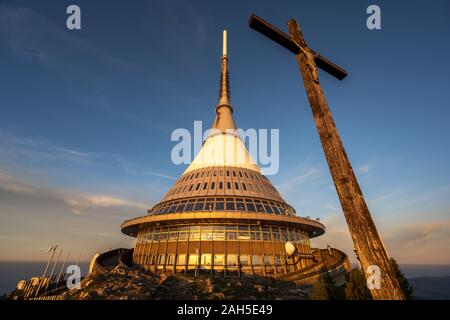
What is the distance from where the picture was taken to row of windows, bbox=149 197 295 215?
27.3m

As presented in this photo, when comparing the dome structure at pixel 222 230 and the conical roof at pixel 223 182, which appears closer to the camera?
the dome structure at pixel 222 230

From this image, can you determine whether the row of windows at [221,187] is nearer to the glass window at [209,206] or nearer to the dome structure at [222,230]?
the dome structure at [222,230]

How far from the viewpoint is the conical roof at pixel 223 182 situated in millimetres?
28750

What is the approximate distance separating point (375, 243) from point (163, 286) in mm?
15129

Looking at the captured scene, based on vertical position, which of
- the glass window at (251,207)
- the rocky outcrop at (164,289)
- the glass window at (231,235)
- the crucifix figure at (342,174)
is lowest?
the rocky outcrop at (164,289)

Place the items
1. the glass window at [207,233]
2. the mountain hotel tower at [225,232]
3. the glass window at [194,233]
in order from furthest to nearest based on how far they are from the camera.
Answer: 1. the glass window at [194,233]
2. the glass window at [207,233]
3. the mountain hotel tower at [225,232]

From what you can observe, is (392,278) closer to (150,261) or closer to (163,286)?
(163,286)

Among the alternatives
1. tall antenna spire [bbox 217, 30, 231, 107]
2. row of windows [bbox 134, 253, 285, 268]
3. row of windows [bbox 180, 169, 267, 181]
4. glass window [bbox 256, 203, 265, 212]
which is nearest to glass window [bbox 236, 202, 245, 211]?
glass window [bbox 256, 203, 265, 212]

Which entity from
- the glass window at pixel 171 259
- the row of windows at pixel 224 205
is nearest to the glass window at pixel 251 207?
the row of windows at pixel 224 205

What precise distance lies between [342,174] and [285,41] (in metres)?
3.77

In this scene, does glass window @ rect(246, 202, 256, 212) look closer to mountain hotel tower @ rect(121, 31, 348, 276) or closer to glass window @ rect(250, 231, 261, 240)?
mountain hotel tower @ rect(121, 31, 348, 276)

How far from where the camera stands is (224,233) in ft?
84.1

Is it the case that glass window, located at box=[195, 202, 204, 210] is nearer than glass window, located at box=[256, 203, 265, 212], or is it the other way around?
glass window, located at box=[256, 203, 265, 212]
